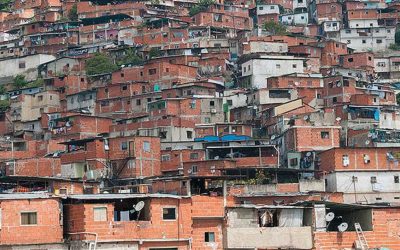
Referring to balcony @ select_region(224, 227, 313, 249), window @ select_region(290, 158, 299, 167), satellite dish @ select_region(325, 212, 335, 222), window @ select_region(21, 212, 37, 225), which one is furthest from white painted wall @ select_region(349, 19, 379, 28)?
window @ select_region(21, 212, 37, 225)

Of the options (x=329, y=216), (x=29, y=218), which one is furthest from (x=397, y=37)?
(x=29, y=218)

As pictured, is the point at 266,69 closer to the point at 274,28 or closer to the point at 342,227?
the point at 274,28

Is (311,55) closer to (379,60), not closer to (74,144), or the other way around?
(379,60)

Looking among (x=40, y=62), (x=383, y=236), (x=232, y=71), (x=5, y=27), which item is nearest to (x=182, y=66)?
(x=232, y=71)

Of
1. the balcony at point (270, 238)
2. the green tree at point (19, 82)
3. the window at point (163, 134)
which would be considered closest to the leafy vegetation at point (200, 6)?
the green tree at point (19, 82)

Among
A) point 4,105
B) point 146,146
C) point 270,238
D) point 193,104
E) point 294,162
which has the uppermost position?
point 4,105

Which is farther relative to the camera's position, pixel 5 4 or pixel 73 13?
pixel 5 4

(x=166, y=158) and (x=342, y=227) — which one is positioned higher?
(x=166, y=158)
